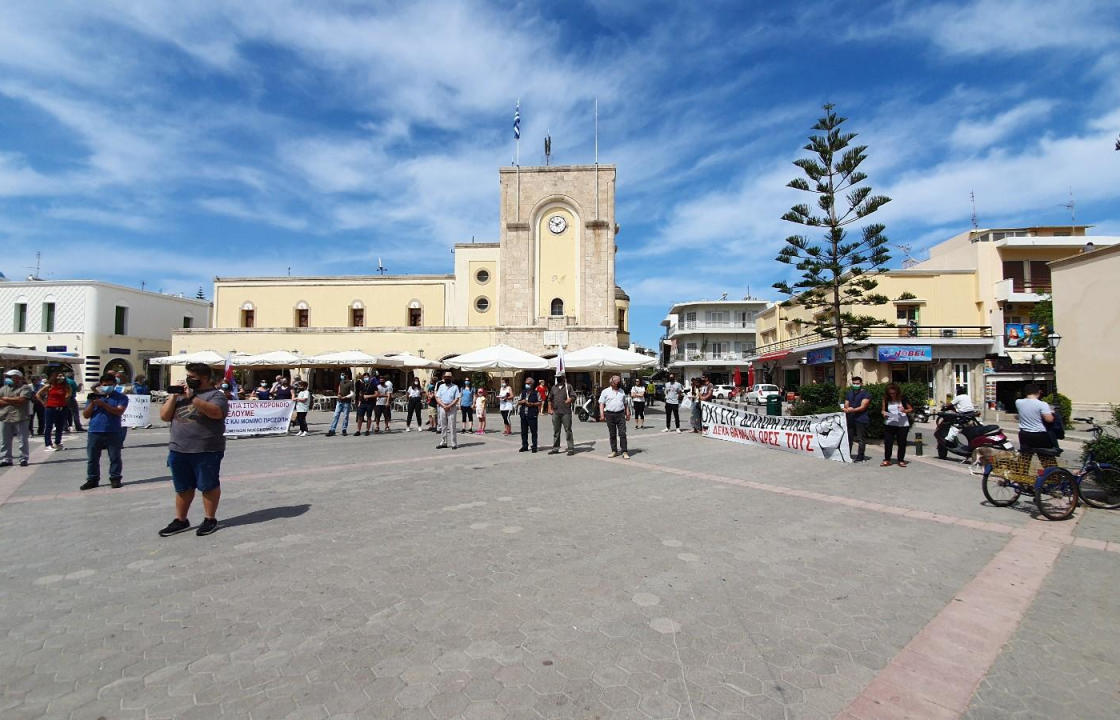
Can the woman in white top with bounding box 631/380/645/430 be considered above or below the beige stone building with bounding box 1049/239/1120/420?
below

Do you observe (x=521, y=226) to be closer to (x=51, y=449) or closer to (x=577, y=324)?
(x=577, y=324)

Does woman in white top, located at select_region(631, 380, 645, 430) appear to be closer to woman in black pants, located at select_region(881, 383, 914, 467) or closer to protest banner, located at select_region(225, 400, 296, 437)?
woman in black pants, located at select_region(881, 383, 914, 467)

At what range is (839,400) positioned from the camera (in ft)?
49.7

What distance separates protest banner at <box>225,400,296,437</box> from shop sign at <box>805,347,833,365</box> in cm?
2835

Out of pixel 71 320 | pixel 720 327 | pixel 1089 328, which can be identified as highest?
pixel 720 327

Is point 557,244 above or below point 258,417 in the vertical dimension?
above

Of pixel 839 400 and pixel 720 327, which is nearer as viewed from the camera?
pixel 839 400

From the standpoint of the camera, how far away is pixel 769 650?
126 inches

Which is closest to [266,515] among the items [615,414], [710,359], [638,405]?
[615,414]

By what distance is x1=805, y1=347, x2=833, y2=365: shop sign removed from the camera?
32.0m

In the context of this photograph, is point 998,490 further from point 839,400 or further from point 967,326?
point 967,326

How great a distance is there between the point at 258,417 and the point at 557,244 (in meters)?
23.1

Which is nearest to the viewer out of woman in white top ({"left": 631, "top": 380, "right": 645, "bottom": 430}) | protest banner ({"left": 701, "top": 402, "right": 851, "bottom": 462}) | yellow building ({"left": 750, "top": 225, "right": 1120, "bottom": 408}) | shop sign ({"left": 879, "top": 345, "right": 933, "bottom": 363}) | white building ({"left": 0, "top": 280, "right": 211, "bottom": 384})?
protest banner ({"left": 701, "top": 402, "right": 851, "bottom": 462})

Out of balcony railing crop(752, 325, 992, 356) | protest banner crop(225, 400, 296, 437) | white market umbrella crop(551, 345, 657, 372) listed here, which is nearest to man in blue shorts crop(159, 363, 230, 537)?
protest banner crop(225, 400, 296, 437)
